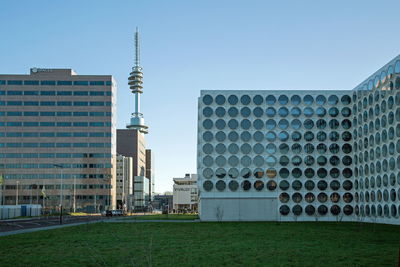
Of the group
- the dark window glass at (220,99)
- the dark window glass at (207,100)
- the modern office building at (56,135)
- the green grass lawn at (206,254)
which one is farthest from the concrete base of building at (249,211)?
the modern office building at (56,135)

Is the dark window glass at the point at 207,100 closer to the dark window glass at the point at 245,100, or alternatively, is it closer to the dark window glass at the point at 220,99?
the dark window glass at the point at 220,99

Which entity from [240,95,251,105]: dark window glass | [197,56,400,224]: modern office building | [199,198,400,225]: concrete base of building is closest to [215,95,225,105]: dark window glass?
[197,56,400,224]: modern office building

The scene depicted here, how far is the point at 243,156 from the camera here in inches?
2960

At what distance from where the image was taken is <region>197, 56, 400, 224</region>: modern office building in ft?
242

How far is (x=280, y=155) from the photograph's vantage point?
247ft

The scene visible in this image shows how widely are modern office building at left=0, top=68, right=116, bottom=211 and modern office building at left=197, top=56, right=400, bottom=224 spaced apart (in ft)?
276

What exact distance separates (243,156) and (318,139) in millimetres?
11990

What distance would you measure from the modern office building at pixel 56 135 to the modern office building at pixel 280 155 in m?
84.0

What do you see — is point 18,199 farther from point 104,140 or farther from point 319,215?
point 319,215

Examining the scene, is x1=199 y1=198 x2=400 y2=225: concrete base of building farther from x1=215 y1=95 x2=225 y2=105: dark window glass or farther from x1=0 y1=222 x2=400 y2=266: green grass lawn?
x1=0 y1=222 x2=400 y2=266: green grass lawn

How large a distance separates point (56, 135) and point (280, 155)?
9693 cm

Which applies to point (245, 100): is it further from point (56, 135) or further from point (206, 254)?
point (56, 135)

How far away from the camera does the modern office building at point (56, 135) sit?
500 ft

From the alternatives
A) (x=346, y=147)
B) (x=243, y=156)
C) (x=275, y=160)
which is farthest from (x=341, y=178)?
(x=243, y=156)
